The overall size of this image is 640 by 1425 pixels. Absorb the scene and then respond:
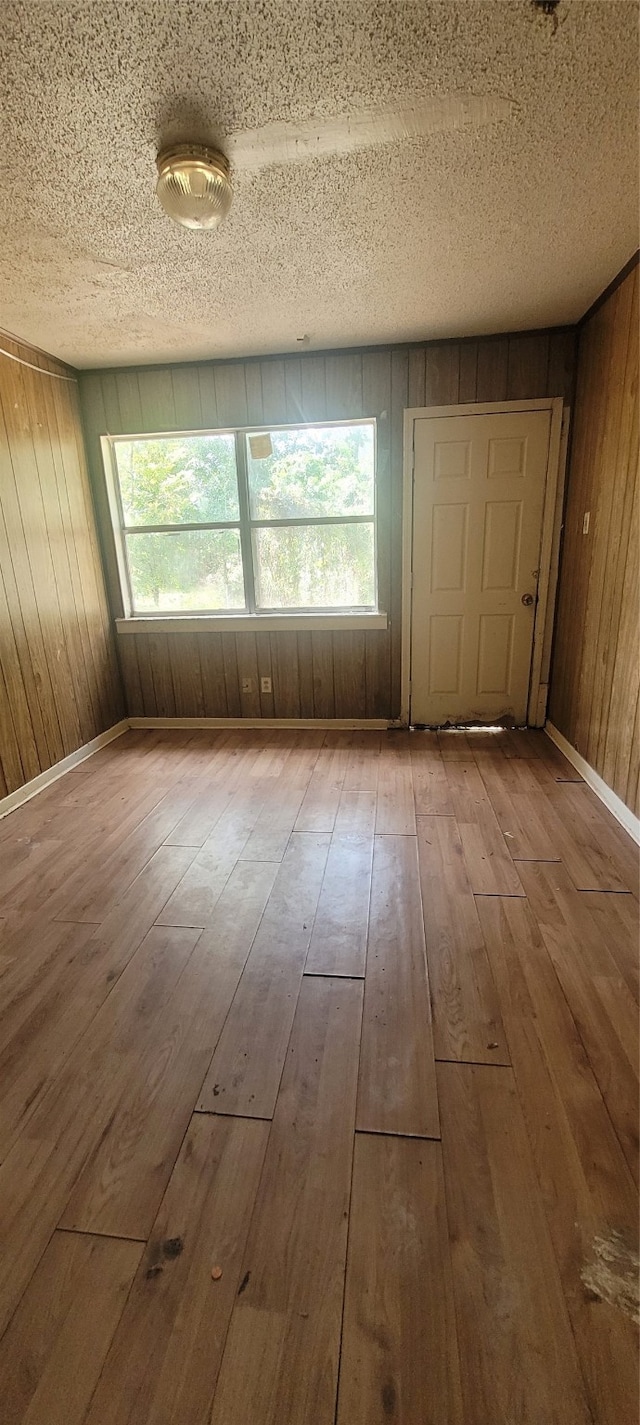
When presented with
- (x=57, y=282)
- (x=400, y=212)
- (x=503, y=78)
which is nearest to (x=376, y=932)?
(x=503, y=78)

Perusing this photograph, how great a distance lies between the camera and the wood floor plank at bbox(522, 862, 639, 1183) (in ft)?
4.24

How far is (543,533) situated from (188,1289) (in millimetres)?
3742

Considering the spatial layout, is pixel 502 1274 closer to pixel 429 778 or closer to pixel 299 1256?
pixel 299 1256

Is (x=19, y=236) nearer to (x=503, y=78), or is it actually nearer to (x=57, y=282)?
(x=57, y=282)

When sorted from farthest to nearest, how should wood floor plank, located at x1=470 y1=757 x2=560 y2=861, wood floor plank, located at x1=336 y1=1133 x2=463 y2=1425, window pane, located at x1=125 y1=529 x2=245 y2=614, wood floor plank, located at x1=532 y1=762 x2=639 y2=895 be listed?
1. window pane, located at x1=125 y1=529 x2=245 y2=614
2. wood floor plank, located at x1=470 y1=757 x2=560 y2=861
3. wood floor plank, located at x1=532 y1=762 x2=639 y2=895
4. wood floor plank, located at x1=336 y1=1133 x2=463 y2=1425

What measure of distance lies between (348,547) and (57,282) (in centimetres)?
205

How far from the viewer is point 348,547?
3.77 m

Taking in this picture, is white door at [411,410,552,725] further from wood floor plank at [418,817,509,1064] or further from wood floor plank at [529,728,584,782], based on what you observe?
wood floor plank at [418,817,509,1064]

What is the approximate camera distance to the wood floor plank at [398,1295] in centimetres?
85

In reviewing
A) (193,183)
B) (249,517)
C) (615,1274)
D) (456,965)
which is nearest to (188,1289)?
(615,1274)

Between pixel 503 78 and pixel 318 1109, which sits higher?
pixel 503 78

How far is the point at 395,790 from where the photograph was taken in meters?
2.98

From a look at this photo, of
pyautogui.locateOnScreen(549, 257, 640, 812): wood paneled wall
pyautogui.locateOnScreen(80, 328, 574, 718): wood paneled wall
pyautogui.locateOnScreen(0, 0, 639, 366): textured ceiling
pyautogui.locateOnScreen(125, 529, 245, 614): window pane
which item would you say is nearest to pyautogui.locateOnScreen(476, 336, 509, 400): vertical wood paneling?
pyautogui.locateOnScreen(80, 328, 574, 718): wood paneled wall

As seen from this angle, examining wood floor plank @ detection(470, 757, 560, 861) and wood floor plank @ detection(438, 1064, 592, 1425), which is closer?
wood floor plank @ detection(438, 1064, 592, 1425)
